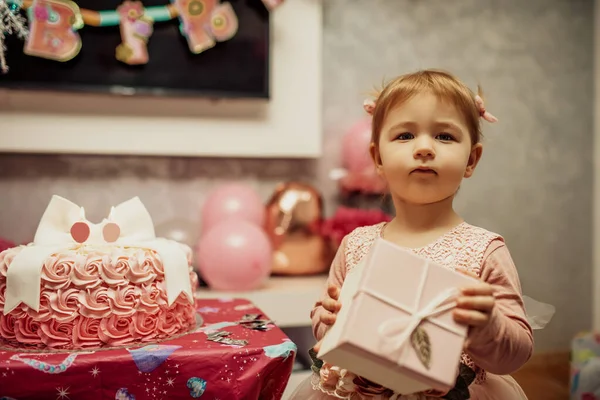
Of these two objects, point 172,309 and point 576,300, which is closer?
point 172,309

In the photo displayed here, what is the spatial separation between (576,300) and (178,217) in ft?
6.90

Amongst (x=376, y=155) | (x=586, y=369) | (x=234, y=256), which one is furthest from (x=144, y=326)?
(x=586, y=369)

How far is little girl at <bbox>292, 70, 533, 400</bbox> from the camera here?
1.00m

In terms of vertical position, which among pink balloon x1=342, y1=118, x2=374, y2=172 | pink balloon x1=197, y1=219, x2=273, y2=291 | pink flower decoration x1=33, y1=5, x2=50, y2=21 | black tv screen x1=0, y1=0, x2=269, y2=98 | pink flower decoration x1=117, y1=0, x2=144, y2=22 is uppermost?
pink flower decoration x1=117, y1=0, x2=144, y2=22

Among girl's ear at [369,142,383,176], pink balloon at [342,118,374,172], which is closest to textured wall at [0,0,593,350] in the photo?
pink balloon at [342,118,374,172]

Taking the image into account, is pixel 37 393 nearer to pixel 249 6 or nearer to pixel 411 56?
pixel 249 6

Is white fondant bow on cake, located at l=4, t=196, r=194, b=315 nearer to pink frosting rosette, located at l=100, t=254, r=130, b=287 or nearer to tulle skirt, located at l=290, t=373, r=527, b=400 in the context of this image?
pink frosting rosette, located at l=100, t=254, r=130, b=287

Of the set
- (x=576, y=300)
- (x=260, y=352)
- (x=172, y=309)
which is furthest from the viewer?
(x=576, y=300)

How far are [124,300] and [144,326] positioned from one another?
0.07 m

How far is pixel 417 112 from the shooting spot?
3.56ft

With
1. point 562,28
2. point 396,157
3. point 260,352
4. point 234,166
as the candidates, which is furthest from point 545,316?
point 562,28

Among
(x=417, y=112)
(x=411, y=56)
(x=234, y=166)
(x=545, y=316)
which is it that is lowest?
(x=545, y=316)

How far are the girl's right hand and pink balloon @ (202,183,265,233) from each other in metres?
1.40

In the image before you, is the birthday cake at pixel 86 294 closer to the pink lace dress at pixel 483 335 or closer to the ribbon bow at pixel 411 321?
the pink lace dress at pixel 483 335
